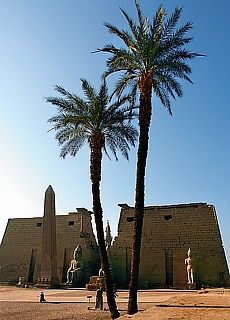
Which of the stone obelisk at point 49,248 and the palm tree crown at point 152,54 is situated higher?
the palm tree crown at point 152,54

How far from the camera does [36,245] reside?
31.9m

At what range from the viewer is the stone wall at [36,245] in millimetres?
30234

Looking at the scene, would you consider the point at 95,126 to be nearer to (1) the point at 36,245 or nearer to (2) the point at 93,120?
(2) the point at 93,120

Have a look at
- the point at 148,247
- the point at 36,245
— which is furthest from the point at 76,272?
the point at 36,245

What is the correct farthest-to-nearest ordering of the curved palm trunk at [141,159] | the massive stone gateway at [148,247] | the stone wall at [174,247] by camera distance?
the massive stone gateway at [148,247]
the stone wall at [174,247]
the curved palm trunk at [141,159]

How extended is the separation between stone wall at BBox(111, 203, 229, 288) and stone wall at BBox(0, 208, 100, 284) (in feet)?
10.7

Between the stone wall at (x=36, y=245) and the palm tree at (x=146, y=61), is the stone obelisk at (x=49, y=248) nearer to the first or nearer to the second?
the stone wall at (x=36, y=245)

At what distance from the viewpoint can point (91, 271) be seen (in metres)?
29.0

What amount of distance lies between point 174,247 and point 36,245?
1304 centimetres

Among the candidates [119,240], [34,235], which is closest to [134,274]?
[119,240]

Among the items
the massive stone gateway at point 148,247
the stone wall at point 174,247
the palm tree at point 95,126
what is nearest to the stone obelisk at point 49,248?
the massive stone gateway at point 148,247

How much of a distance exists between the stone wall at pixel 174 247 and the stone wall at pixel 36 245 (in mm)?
3261

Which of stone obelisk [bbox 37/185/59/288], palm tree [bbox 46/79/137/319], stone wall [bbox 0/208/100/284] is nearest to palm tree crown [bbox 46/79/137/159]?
palm tree [bbox 46/79/137/319]

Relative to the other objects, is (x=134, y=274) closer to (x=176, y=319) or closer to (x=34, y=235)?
(x=176, y=319)
